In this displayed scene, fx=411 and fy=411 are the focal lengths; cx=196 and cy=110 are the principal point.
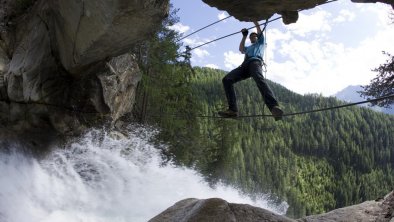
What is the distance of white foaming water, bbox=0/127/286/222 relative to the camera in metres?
11.2

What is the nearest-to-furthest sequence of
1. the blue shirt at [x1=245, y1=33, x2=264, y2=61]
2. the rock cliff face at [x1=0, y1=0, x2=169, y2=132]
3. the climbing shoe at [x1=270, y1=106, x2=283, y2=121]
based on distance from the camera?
the climbing shoe at [x1=270, y1=106, x2=283, y2=121], the blue shirt at [x1=245, y1=33, x2=264, y2=61], the rock cliff face at [x1=0, y1=0, x2=169, y2=132]

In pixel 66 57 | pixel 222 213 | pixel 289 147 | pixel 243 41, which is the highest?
pixel 66 57

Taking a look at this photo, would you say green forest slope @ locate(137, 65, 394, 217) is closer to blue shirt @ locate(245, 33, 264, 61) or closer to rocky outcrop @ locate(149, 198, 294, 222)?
blue shirt @ locate(245, 33, 264, 61)

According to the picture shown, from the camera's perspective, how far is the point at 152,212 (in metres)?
14.8

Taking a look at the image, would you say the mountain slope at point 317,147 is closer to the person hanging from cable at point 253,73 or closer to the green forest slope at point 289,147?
the green forest slope at point 289,147

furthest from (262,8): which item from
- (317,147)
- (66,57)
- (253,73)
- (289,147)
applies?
(317,147)

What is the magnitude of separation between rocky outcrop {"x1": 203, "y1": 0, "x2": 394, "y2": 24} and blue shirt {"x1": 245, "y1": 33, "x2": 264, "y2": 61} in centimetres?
55

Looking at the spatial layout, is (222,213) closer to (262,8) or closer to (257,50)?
(257,50)

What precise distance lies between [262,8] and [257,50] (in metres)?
0.88

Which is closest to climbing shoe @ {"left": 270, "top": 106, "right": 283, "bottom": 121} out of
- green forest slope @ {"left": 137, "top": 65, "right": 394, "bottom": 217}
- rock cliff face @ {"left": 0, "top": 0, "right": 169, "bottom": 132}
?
rock cliff face @ {"left": 0, "top": 0, "right": 169, "bottom": 132}

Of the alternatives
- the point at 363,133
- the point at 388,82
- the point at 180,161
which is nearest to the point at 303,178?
the point at 363,133

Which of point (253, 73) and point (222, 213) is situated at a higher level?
point (253, 73)

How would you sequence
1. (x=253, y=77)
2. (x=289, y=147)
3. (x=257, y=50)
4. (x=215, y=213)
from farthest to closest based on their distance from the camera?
(x=289, y=147) < (x=257, y=50) < (x=253, y=77) < (x=215, y=213)

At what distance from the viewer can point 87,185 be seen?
14438 millimetres
